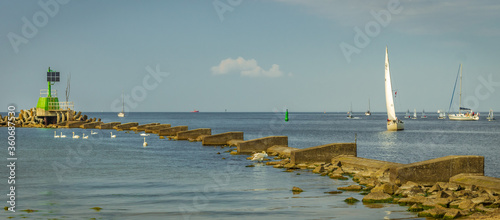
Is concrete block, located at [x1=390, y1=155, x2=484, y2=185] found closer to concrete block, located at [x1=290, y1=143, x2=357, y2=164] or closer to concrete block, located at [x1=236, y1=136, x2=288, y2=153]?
concrete block, located at [x1=290, y1=143, x2=357, y2=164]

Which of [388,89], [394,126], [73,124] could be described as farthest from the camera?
[73,124]

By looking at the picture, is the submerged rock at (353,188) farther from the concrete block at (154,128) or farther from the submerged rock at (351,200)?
the concrete block at (154,128)

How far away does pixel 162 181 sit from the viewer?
997 inches

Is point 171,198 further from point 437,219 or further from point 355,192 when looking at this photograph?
point 437,219

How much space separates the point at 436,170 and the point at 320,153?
9453 mm

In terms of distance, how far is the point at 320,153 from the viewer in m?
30.3

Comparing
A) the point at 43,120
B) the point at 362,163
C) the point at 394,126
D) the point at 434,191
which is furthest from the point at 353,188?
the point at 43,120

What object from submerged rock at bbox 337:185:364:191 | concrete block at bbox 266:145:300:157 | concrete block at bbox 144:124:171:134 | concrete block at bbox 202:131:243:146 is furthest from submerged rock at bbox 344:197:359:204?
concrete block at bbox 144:124:171:134

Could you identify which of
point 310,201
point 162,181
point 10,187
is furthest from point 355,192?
point 10,187

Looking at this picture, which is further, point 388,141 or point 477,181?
point 388,141

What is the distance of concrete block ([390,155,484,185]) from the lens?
21.2 meters

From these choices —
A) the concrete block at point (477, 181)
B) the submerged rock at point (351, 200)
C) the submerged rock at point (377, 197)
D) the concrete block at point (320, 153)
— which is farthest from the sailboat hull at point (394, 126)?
the submerged rock at point (351, 200)

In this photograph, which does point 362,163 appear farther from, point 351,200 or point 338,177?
point 351,200

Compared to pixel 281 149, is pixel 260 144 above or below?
above
